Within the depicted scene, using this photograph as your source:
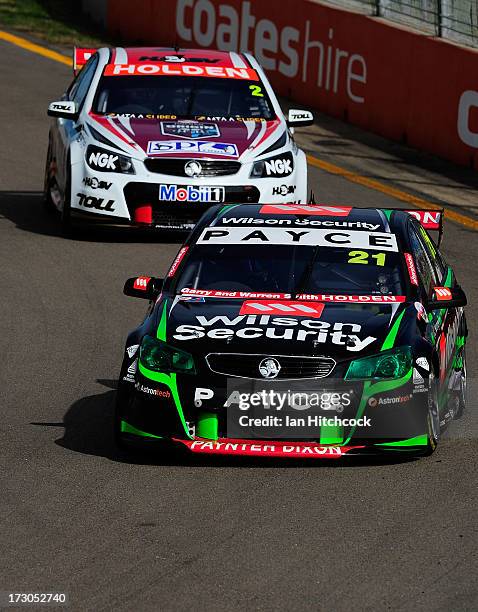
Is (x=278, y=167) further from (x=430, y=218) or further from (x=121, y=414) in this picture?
(x=121, y=414)

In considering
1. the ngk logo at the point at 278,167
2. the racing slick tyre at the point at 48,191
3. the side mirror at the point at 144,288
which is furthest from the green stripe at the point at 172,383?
the racing slick tyre at the point at 48,191

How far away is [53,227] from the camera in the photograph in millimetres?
17297

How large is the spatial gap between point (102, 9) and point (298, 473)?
835 inches

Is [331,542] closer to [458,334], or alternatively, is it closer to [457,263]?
[458,334]

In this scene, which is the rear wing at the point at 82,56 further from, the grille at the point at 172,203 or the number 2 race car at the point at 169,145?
the grille at the point at 172,203

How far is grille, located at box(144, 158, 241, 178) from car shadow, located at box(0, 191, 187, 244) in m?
0.60

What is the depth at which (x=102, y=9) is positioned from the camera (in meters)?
29.2

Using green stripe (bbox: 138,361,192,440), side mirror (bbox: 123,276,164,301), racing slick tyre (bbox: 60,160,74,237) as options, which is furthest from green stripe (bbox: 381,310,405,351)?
racing slick tyre (bbox: 60,160,74,237)

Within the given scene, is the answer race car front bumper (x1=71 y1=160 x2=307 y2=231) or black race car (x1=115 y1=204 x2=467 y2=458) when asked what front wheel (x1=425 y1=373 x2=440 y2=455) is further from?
race car front bumper (x1=71 y1=160 x2=307 y2=231)

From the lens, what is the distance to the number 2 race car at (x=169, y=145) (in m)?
15.9

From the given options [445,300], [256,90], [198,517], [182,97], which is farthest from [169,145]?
[198,517]

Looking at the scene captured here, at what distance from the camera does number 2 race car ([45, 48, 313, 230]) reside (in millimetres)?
15898

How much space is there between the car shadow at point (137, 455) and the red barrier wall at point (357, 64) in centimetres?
1099

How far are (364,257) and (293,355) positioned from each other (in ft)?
4.66
